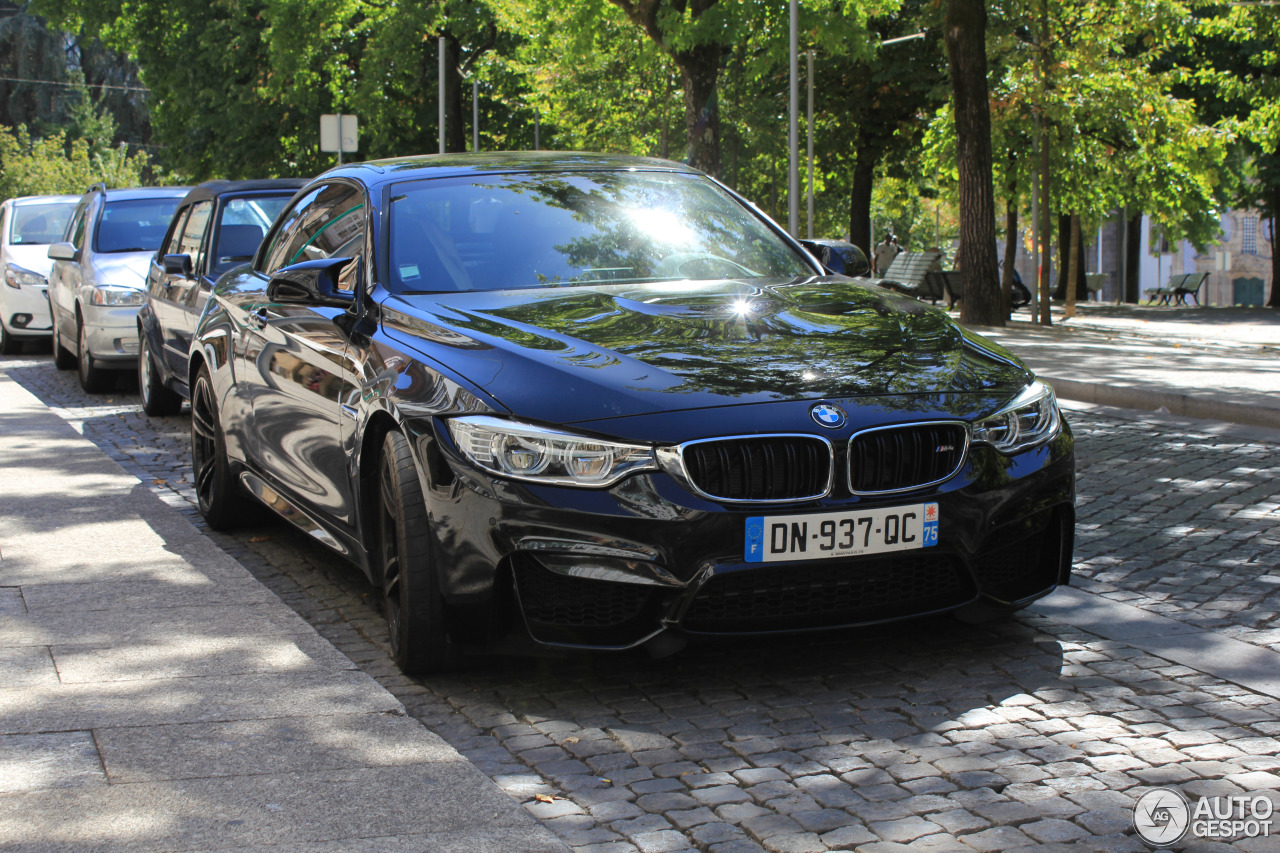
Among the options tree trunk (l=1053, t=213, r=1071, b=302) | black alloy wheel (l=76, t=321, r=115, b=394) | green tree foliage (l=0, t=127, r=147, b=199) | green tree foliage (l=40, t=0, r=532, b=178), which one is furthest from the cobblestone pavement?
green tree foliage (l=0, t=127, r=147, b=199)

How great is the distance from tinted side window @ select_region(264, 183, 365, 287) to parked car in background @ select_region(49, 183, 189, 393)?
22.1ft

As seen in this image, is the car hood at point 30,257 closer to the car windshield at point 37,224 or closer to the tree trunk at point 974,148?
the car windshield at point 37,224

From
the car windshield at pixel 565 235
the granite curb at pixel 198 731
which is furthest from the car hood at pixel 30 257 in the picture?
the car windshield at pixel 565 235

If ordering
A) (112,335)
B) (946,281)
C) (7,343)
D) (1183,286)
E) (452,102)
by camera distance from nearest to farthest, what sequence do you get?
(112,335)
(7,343)
(946,281)
(452,102)
(1183,286)

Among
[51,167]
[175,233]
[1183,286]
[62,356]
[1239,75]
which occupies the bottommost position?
[62,356]

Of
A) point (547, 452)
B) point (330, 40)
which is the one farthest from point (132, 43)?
point (547, 452)

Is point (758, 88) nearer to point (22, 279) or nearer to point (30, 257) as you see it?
point (30, 257)

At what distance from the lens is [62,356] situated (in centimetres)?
1552

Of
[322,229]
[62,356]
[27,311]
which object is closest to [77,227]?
[62,356]

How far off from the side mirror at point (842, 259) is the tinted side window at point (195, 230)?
19.2 feet

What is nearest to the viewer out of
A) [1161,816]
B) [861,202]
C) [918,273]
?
[1161,816]

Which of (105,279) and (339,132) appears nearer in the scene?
(105,279)

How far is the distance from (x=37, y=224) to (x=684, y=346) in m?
16.5

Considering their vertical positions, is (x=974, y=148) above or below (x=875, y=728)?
above
